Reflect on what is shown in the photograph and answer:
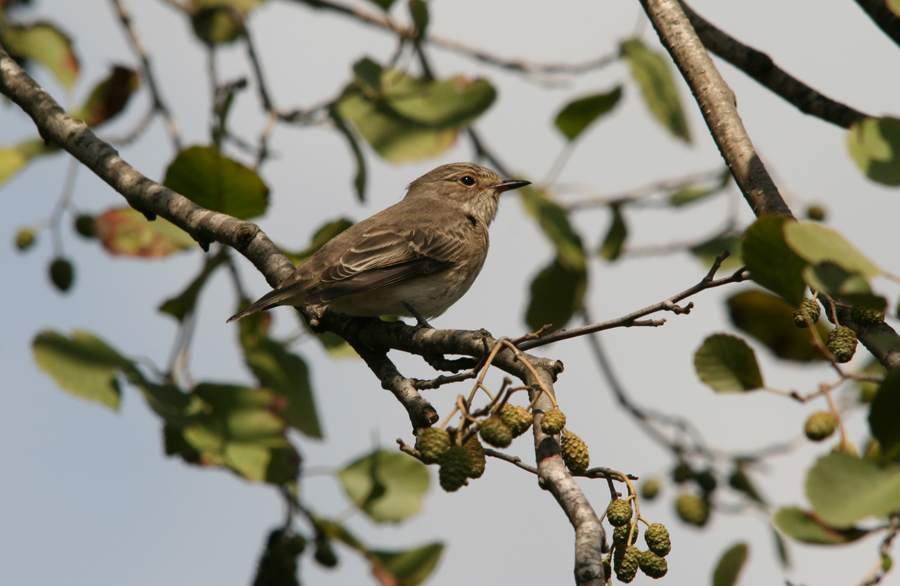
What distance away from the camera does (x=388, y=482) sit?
3.97 metres

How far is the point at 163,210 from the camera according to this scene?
152 inches

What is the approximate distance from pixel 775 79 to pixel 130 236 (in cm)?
370

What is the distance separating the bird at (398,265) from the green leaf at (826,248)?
2.75 metres

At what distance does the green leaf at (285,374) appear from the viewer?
14.4 feet

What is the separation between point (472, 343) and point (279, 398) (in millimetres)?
1670

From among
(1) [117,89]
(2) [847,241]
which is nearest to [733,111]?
(2) [847,241]

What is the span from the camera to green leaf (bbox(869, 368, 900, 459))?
65.3 inches

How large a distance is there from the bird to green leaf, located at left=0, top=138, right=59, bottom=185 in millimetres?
1760

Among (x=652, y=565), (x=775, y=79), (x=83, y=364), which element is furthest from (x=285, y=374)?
(x=775, y=79)

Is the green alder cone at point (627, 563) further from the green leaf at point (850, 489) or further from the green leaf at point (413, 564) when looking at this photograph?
the green leaf at point (413, 564)

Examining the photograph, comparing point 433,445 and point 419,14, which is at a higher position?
point 419,14

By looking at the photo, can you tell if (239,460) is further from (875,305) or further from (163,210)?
(875,305)

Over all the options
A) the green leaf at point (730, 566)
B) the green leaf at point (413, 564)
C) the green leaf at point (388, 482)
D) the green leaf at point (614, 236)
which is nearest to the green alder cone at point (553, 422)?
the green leaf at point (730, 566)

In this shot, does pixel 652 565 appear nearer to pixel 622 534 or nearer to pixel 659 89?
pixel 622 534
